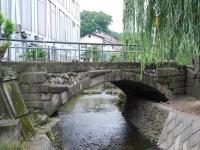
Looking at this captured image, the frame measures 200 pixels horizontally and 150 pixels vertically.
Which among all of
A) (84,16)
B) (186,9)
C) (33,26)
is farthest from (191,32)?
(84,16)

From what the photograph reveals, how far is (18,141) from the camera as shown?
9602 millimetres

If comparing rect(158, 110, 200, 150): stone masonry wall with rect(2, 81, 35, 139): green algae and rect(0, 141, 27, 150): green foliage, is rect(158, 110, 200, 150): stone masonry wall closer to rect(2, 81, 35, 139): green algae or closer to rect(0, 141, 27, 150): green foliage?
rect(2, 81, 35, 139): green algae

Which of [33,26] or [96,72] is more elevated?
[33,26]

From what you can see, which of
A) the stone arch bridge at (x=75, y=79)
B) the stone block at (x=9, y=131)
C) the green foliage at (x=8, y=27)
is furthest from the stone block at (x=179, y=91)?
the stone block at (x=9, y=131)

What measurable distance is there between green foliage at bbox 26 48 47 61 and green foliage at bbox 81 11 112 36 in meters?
62.9

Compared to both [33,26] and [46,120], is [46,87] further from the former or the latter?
[33,26]

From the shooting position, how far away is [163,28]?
28.9 feet

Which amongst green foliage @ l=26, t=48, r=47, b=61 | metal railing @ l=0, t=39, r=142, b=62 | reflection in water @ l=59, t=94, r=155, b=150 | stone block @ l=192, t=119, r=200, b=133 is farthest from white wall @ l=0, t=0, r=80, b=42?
stone block @ l=192, t=119, r=200, b=133

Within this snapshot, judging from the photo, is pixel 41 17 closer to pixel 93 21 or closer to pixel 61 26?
pixel 61 26

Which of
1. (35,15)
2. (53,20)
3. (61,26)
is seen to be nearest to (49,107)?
(35,15)

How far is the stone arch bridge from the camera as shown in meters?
14.0

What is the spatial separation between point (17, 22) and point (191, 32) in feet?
35.2

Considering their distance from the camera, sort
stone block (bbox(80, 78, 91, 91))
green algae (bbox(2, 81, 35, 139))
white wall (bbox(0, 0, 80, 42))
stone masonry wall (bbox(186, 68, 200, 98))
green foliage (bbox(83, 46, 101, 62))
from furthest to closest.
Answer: stone masonry wall (bbox(186, 68, 200, 98))
white wall (bbox(0, 0, 80, 42))
green foliage (bbox(83, 46, 101, 62))
stone block (bbox(80, 78, 91, 91))
green algae (bbox(2, 81, 35, 139))

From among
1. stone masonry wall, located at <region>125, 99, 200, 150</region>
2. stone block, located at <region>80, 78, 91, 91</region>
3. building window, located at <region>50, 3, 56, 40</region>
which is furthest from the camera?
building window, located at <region>50, 3, 56, 40</region>
